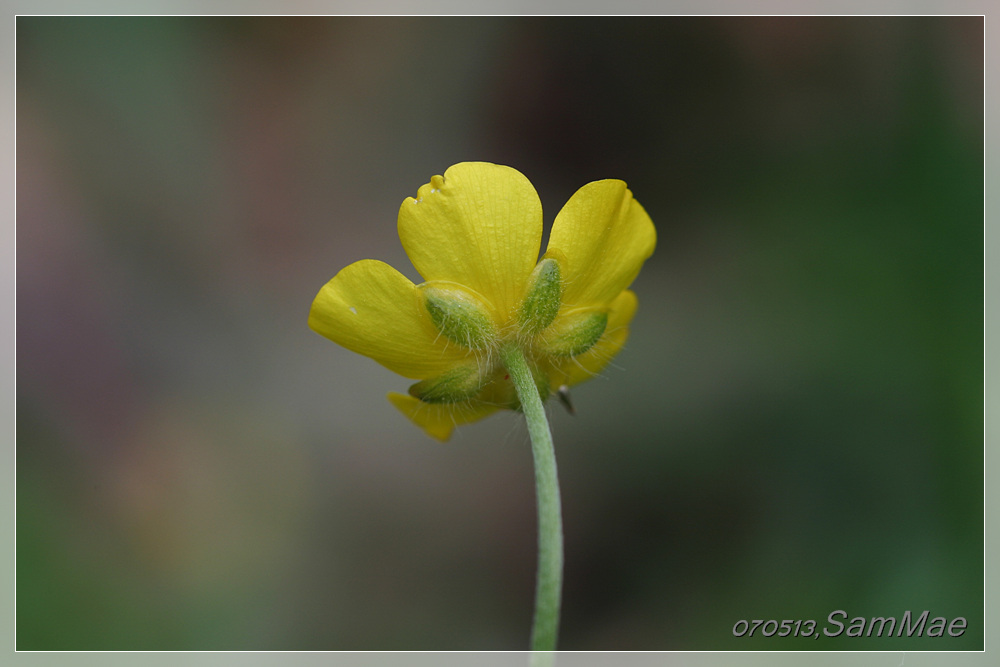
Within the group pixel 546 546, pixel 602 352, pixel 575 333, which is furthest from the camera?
pixel 602 352

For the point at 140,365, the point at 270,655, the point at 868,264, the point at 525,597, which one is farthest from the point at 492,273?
the point at 140,365

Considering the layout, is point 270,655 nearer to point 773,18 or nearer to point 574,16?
point 574,16

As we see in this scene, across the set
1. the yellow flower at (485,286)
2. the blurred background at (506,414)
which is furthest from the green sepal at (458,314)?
the blurred background at (506,414)

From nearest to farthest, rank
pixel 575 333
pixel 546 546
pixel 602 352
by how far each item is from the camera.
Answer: pixel 546 546 → pixel 575 333 → pixel 602 352

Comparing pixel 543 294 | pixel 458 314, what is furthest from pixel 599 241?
pixel 458 314

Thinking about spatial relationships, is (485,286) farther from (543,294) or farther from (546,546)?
(546,546)
